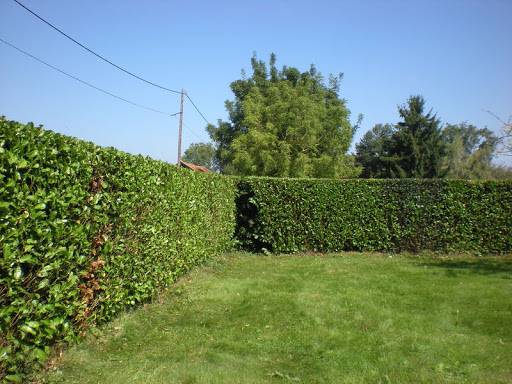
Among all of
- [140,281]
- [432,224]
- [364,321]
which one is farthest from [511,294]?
[140,281]

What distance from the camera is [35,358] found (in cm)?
397

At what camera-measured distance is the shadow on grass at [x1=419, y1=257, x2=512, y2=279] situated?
A: 10969mm

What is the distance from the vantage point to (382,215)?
14.5 m

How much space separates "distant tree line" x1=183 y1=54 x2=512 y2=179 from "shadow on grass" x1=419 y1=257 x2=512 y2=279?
1908cm

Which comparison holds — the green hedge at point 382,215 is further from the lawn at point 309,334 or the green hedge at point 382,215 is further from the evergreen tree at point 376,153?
the evergreen tree at point 376,153

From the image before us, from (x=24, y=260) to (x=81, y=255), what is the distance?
3.69ft

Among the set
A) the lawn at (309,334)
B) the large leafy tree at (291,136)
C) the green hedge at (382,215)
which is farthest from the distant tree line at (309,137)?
the lawn at (309,334)

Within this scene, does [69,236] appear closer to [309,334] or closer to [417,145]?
[309,334]

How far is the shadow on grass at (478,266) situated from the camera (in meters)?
11.0

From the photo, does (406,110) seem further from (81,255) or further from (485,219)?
(81,255)

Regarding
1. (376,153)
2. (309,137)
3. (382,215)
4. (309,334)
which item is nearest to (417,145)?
(309,137)

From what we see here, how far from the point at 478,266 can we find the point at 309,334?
25.9ft

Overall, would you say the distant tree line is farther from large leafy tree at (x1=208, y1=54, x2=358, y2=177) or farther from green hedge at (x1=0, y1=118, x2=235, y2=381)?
green hedge at (x1=0, y1=118, x2=235, y2=381)

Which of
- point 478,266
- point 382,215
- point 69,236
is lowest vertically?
point 478,266
